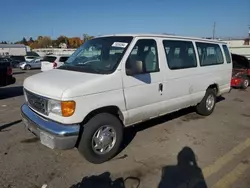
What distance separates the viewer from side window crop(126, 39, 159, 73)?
13.9 feet

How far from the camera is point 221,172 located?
144 inches

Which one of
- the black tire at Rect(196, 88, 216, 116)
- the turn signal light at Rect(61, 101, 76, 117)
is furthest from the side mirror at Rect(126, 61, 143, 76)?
the black tire at Rect(196, 88, 216, 116)

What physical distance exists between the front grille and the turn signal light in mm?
385

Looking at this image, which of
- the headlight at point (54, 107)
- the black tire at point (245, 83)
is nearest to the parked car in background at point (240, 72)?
the black tire at point (245, 83)

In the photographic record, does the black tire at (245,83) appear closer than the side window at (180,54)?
No

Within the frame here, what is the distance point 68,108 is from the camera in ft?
11.2

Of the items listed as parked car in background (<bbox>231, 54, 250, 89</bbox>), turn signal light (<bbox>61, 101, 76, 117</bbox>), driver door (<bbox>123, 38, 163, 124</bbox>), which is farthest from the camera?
parked car in background (<bbox>231, 54, 250, 89</bbox>)

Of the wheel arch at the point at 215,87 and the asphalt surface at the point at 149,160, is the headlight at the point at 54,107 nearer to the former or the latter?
the asphalt surface at the point at 149,160

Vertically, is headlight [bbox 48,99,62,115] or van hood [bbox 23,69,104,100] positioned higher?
van hood [bbox 23,69,104,100]

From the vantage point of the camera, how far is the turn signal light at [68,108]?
11.1ft

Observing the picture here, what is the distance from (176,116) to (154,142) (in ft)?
6.55

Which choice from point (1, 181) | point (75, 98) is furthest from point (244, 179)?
point (1, 181)

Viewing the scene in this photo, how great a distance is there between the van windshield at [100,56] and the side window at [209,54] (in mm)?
2338

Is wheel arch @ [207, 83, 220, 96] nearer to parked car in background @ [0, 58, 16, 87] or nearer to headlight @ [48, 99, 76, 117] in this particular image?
headlight @ [48, 99, 76, 117]
